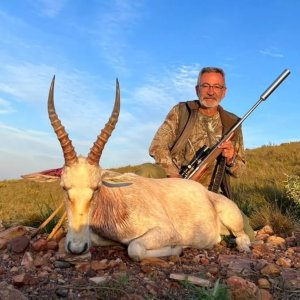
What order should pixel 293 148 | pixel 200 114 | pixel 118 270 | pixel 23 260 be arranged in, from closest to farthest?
1. pixel 118 270
2. pixel 23 260
3. pixel 200 114
4. pixel 293 148

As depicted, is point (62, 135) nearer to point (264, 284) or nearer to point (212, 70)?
point (264, 284)

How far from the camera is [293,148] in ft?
85.0

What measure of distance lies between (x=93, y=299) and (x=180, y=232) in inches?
99.0

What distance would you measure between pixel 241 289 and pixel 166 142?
4.74 m

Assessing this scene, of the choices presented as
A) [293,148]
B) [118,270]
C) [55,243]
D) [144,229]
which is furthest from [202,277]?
[293,148]

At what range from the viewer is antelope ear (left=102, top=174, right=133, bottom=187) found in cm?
567

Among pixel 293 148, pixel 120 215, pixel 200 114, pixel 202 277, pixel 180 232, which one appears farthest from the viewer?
pixel 293 148

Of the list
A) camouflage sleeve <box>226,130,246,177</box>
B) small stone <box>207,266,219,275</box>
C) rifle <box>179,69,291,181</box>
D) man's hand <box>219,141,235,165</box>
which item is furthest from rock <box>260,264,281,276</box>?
camouflage sleeve <box>226,130,246,177</box>

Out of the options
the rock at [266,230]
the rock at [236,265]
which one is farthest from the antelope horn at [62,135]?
the rock at [266,230]

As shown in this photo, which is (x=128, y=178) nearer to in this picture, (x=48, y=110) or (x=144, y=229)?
(x=144, y=229)

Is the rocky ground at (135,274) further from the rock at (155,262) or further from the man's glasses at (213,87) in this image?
the man's glasses at (213,87)

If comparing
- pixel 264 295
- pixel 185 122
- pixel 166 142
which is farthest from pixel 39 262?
pixel 185 122

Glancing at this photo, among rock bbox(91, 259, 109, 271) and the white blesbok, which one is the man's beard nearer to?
the white blesbok

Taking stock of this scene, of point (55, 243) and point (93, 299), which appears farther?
point (55, 243)
